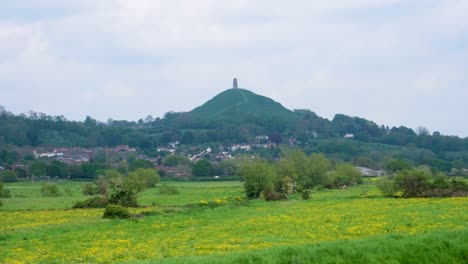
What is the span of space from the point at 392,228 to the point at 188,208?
2897cm

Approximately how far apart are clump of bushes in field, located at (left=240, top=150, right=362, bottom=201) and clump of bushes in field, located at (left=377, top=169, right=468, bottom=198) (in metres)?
9.84

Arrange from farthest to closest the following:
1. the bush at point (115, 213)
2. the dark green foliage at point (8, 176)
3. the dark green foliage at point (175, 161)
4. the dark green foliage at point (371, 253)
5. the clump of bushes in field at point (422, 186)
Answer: the dark green foliage at point (175, 161), the dark green foliage at point (8, 176), the clump of bushes in field at point (422, 186), the bush at point (115, 213), the dark green foliage at point (371, 253)

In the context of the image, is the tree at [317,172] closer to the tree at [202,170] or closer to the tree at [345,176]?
the tree at [345,176]

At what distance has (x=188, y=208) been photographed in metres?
55.9

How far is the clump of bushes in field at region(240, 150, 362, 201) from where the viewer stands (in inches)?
3061

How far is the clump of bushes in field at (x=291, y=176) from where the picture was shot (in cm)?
7775

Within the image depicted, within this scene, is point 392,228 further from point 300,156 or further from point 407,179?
point 300,156

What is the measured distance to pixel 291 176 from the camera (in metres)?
92.1

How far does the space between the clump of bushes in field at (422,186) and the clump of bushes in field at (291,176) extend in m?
9.84

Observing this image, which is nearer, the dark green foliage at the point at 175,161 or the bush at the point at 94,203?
the bush at the point at 94,203

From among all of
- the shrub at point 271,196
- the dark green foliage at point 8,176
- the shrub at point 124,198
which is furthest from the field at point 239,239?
the dark green foliage at point 8,176

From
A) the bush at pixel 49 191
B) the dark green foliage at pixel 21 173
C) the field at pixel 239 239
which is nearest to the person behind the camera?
the field at pixel 239 239

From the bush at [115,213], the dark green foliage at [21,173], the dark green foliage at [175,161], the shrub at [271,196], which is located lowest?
the shrub at [271,196]

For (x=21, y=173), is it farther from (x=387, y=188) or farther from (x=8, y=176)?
(x=387, y=188)
